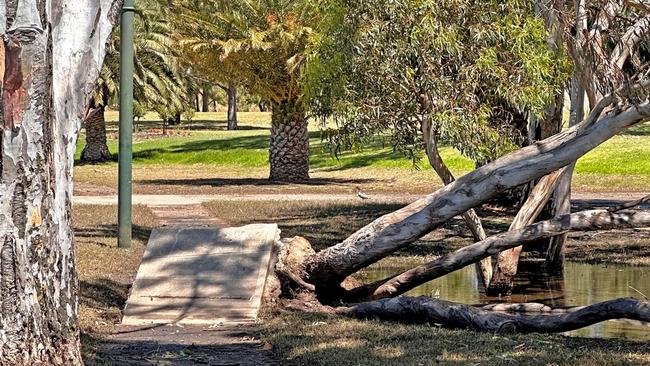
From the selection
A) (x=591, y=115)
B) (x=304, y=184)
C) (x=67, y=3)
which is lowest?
(x=304, y=184)

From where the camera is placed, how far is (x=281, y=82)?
31781 millimetres

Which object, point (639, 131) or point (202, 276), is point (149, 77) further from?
point (202, 276)

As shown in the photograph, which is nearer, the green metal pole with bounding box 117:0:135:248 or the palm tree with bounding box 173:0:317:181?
the green metal pole with bounding box 117:0:135:248

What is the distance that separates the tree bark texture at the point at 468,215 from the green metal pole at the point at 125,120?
4106 mm

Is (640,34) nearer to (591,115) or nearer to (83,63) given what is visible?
(591,115)

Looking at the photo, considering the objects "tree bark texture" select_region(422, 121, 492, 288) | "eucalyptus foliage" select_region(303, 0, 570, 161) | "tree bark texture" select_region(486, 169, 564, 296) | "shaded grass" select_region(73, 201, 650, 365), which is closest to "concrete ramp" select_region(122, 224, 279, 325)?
"shaded grass" select_region(73, 201, 650, 365)

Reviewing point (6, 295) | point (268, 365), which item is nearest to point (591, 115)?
point (268, 365)

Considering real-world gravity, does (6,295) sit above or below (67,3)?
below

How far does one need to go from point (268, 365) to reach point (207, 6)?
2571 cm

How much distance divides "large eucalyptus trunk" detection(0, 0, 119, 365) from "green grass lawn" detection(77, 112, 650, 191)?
49.5 ft

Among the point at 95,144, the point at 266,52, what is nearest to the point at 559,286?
the point at 266,52

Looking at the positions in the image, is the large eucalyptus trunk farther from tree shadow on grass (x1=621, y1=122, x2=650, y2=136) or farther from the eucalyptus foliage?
tree shadow on grass (x1=621, y1=122, x2=650, y2=136)

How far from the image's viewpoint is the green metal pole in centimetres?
1576

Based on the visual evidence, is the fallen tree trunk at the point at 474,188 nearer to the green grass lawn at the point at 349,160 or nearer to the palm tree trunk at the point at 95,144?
the green grass lawn at the point at 349,160
